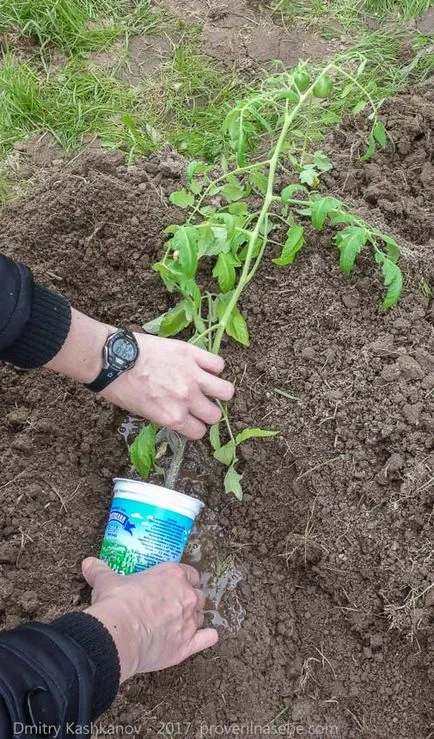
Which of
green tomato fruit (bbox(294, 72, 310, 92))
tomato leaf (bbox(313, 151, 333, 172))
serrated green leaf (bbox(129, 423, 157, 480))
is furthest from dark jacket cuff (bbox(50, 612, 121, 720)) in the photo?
green tomato fruit (bbox(294, 72, 310, 92))

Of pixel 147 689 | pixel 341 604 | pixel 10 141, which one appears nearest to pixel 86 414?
pixel 147 689

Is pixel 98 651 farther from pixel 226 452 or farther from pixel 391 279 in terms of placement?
pixel 391 279

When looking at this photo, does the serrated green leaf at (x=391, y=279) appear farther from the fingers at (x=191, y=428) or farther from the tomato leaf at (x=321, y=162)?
the fingers at (x=191, y=428)

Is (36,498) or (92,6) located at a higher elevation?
(92,6)

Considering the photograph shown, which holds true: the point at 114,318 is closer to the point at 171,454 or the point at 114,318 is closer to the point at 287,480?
the point at 171,454

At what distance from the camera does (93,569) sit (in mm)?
1813

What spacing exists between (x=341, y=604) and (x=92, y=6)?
241cm

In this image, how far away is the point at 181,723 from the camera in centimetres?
183

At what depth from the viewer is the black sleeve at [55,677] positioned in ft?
→ 4.15

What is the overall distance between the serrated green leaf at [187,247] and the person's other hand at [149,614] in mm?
805

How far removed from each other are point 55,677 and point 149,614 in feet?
1.32

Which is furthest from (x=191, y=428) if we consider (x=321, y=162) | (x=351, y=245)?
(x=321, y=162)

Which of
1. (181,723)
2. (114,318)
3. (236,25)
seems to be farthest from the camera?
(236,25)

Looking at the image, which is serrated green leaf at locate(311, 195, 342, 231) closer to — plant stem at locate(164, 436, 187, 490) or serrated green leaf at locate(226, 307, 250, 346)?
serrated green leaf at locate(226, 307, 250, 346)
